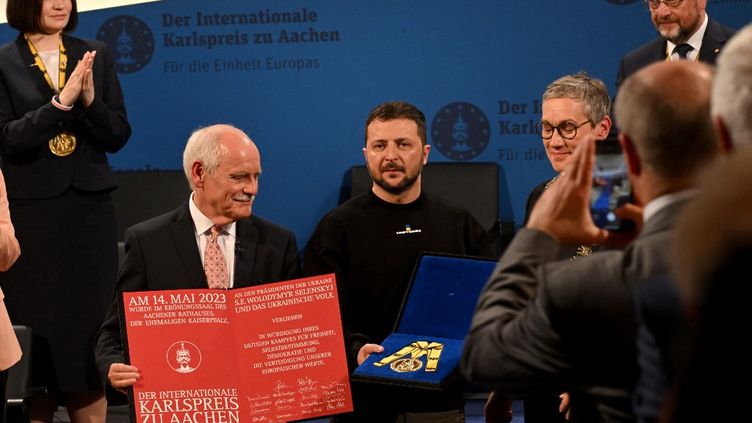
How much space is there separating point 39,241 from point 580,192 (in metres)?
4.08

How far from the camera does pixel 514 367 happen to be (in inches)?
79.9

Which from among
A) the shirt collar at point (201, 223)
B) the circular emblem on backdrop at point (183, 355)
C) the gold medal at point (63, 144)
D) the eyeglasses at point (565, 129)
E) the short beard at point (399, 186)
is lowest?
the circular emblem on backdrop at point (183, 355)

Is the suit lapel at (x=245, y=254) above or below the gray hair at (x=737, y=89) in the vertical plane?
below

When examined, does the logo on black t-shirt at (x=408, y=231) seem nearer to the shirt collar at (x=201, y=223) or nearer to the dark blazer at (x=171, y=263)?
the dark blazer at (x=171, y=263)

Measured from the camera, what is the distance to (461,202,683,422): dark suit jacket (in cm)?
189

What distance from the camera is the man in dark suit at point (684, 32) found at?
531cm

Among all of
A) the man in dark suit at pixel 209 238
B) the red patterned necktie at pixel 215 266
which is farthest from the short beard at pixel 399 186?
the red patterned necktie at pixel 215 266

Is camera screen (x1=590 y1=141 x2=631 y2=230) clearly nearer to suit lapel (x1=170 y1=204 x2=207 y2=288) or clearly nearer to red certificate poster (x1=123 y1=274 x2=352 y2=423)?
red certificate poster (x1=123 y1=274 x2=352 y2=423)

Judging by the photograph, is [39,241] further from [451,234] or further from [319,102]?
[451,234]

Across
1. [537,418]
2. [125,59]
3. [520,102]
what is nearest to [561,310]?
[537,418]

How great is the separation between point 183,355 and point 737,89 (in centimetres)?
207

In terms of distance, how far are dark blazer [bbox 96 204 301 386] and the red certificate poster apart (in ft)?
1.01

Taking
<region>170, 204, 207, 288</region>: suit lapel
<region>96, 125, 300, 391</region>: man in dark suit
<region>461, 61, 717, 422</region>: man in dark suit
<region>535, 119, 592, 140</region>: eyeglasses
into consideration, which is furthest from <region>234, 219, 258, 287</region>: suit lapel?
<region>461, 61, 717, 422</region>: man in dark suit

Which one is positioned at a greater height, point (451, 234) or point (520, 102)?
point (520, 102)
